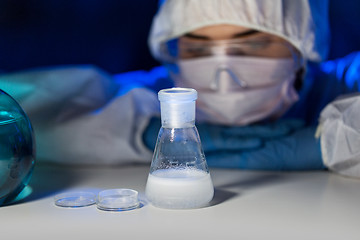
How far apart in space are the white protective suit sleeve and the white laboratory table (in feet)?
0.35

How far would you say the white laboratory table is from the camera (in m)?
0.75

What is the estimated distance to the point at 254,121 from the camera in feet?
4.40

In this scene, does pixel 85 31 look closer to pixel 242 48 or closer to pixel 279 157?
pixel 242 48

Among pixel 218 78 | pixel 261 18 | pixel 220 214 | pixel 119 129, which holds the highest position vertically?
pixel 261 18

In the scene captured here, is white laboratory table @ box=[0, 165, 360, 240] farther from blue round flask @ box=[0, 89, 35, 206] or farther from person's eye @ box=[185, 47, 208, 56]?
person's eye @ box=[185, 47, 208, 56]

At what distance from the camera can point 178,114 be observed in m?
0.84

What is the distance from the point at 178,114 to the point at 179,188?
0.41 ft

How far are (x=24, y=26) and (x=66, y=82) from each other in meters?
0.29

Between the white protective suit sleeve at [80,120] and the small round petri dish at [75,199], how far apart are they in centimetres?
25

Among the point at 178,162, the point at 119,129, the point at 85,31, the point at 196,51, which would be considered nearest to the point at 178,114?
the point at 178,162

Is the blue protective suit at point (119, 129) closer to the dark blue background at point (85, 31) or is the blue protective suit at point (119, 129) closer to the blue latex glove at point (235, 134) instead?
the blue latex glove at point (235, 134)

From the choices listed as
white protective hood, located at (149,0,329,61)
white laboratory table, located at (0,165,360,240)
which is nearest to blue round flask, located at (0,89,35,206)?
white laboratory table, located at (0,165,360,240)

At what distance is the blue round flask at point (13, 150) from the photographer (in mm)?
834

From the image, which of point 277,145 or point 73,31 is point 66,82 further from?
point 277,145
